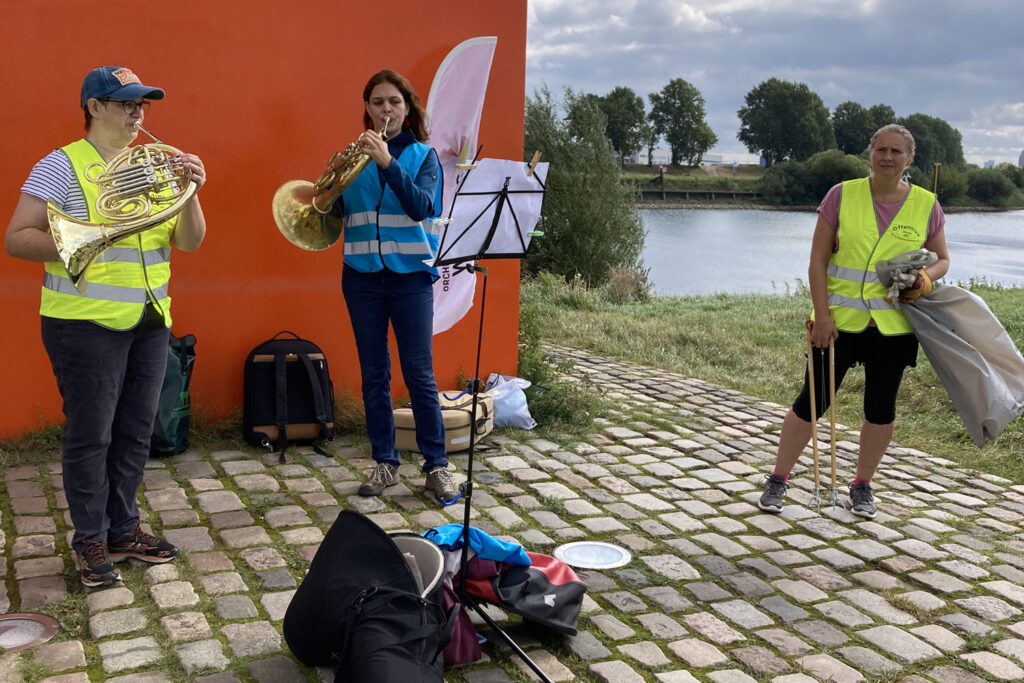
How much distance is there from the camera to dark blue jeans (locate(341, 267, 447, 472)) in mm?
4531

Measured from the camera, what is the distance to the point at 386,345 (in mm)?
4625

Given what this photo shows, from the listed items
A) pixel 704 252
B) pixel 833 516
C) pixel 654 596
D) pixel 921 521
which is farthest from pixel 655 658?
pixel 704 252

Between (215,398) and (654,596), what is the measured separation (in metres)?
2.99

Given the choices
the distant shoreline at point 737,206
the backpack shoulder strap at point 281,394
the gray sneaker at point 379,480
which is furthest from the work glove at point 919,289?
the distant shoreline at point 737,206

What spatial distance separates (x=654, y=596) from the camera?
12.0 feet

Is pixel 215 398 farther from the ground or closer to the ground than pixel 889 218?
closer to the ground

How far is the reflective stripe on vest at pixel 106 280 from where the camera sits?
127 inches

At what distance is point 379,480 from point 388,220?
131 cm

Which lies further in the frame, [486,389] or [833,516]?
[486,389]

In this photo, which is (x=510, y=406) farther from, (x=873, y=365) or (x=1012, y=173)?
(x=1012, y=173)

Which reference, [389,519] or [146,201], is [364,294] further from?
[146,201]

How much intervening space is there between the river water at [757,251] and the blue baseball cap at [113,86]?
11055mm

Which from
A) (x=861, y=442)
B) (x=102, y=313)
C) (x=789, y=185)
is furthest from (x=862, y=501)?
(x=789, y=185)

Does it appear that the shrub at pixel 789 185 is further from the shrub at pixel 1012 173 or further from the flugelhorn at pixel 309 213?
the flugelhorn at pixel 309 213
